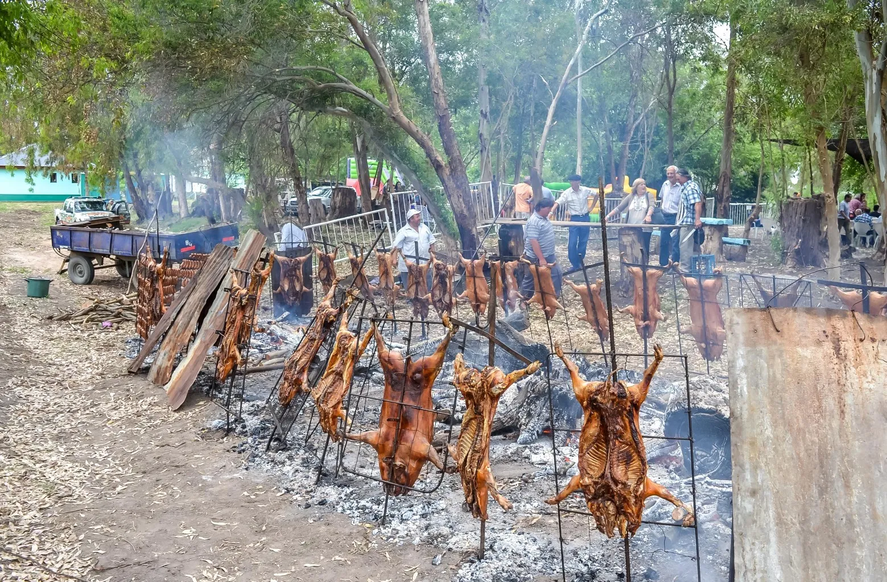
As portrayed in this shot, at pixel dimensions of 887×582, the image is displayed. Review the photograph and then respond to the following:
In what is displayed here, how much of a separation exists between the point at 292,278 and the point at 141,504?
6.58 m

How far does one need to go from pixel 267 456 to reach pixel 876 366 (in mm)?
5337

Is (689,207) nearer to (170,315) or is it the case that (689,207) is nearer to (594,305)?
(594,305)

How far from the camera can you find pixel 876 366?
12.5ft

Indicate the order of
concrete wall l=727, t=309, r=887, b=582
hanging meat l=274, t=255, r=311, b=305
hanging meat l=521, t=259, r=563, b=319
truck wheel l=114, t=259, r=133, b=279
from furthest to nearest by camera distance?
truck wheel l=114, t=259, r=133, b=279
hanging meat l=274, t=255, r=311, b=305
hanging meat l=521, t=259, r=563, b=319
concrete wall l=727, t=309, r=887, b=582

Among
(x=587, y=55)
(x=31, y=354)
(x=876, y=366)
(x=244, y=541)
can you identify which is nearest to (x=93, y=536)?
(x=244, y=541)

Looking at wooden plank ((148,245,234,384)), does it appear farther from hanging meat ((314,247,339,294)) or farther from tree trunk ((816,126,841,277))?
tree trunk ((816,126,841,277))

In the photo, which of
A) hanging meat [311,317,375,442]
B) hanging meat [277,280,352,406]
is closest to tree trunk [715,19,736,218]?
hanging meat [277,280,352,406]

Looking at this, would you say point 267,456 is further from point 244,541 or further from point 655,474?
point 655,474

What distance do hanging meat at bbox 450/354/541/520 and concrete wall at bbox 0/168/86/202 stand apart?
5680cm

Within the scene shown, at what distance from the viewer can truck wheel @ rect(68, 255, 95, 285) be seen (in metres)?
18.9

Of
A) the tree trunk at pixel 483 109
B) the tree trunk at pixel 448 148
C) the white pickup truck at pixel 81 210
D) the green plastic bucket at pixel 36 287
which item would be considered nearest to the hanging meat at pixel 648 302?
the tree trunk at pixel 448 148

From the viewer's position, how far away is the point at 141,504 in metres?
6.28

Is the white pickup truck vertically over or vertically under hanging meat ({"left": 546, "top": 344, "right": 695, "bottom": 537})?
over

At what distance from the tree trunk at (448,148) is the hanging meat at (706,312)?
8.93 meters
